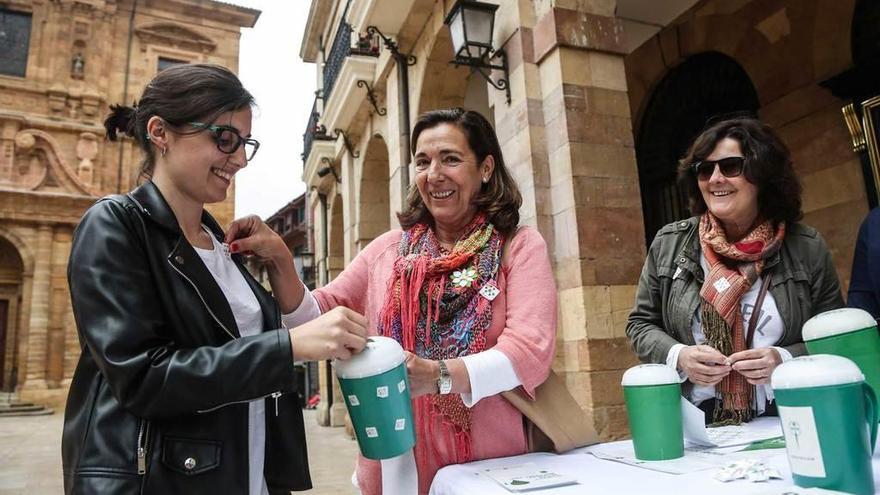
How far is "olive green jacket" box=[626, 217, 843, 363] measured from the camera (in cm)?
179

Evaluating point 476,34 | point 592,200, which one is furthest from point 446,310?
point 476,34

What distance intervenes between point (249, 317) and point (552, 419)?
33.6 inches

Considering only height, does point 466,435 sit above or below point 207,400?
below

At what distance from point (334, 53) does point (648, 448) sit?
11.0 metres

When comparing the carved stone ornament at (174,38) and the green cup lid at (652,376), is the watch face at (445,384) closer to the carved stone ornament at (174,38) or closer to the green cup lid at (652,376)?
the green cup lid at (652,376)

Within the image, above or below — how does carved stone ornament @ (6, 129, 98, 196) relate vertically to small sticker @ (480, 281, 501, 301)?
above

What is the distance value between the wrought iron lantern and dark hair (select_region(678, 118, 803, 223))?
9.46 feet

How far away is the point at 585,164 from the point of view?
420 cm

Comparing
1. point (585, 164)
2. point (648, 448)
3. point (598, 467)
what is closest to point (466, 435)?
point (598, 467)

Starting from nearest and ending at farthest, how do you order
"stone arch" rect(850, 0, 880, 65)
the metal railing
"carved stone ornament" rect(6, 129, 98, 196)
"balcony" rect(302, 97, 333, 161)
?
1. "stone arch" rect(850, 0, 880, 65)
2. the metal railing
3. "balcony" rect(302, 97, 333, 161)
4. "carved stone ornament" rect(6, 129, 98, 196)

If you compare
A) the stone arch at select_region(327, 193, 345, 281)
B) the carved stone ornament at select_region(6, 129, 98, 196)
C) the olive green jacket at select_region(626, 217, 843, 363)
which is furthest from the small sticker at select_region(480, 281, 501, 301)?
the carved stone ornament at select_region(6, 129, 98, 196)

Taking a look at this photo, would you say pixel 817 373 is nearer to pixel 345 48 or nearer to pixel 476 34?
pixel 476 34

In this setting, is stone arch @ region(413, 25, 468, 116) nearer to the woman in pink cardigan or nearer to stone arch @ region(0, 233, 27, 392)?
the woman in pink cardigan

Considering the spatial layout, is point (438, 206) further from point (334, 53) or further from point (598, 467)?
point (334, 53)
